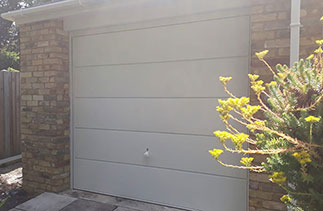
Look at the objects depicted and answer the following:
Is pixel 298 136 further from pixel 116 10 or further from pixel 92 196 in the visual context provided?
pixel 92 196

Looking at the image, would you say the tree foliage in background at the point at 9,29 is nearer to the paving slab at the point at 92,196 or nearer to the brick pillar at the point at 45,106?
the brick pillar at the point at 45,106

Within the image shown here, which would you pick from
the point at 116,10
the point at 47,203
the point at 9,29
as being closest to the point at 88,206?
the point at 47,203

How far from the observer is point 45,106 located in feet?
12.8

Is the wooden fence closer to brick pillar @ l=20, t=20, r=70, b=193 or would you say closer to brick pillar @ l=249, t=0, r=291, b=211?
brick pillar @ l=20, t=20, r=70, b=193

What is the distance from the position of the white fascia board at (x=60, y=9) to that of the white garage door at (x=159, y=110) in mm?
409

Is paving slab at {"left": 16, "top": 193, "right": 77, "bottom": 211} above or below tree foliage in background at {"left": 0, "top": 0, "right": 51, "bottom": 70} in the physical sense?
below

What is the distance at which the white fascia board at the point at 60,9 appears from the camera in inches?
131

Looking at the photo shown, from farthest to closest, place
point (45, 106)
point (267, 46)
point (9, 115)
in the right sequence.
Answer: point (9, 115) → point (45, 106) → point (267, 46)

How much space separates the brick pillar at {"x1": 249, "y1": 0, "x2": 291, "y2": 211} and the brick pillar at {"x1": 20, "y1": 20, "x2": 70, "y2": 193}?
8.75 ft

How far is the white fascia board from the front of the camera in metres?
3.32

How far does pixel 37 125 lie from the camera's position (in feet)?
13.0

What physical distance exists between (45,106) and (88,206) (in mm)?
1586

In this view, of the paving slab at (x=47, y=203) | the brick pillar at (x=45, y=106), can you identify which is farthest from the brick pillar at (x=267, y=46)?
the brick pillar at (x=45, y=106)

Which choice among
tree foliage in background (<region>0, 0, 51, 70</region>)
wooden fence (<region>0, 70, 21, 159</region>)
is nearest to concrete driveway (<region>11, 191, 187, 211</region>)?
wooden fence (<region>0, 70, 21, 159</region>)
